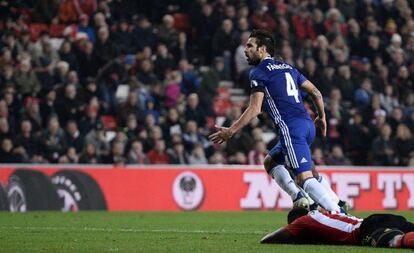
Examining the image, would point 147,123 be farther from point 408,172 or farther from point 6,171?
point 408,172

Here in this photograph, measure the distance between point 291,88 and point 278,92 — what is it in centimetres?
19

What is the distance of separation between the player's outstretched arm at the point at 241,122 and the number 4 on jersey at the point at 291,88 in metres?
0.45

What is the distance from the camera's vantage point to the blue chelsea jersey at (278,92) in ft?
36.6

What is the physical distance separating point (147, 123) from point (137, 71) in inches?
70.0

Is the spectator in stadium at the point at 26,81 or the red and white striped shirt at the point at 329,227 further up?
the spectator in stadium at the point at 26,81

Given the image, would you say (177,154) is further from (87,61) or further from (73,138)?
(87,61)

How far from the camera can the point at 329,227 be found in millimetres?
9477

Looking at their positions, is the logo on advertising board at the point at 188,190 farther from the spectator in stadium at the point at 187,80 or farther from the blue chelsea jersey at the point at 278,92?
the blue chelsea jersey at the point at 278,92

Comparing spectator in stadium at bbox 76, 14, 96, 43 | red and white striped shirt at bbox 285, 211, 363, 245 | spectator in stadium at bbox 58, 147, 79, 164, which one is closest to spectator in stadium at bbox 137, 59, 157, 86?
spectator in stadium at bbox 76, 14, 96, 43

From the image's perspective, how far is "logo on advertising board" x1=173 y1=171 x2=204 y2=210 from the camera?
19.6 m

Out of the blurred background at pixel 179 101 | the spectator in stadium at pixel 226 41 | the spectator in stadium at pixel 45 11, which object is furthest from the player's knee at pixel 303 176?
the spectator in stadium at pixel 45 11

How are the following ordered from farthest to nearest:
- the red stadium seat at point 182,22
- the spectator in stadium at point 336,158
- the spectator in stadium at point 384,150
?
the red stadium seat at point 182,22
the spectator in stadium at point 384,150
the spectator in stadium at point 336,158

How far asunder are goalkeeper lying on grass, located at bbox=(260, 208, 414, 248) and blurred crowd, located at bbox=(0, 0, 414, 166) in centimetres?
1057

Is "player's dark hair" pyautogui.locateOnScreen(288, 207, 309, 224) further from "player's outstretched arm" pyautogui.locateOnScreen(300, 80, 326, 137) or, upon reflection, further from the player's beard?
the player's beard
